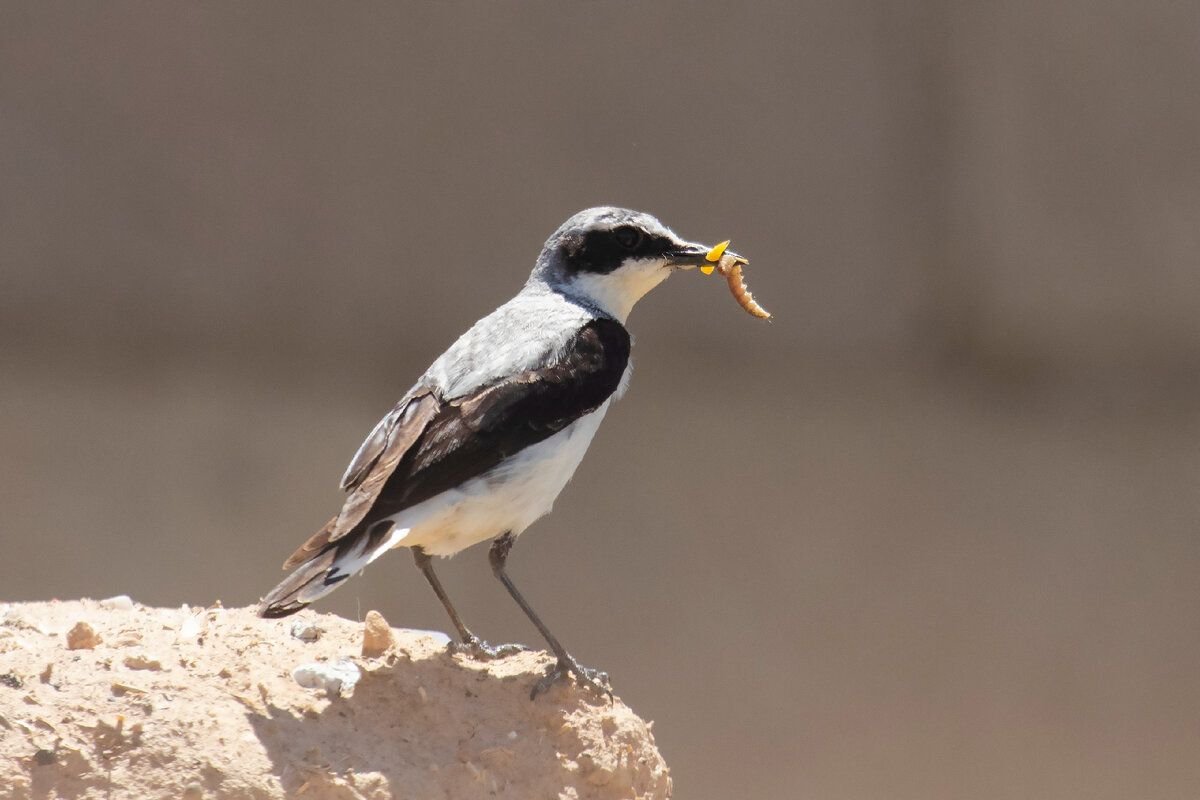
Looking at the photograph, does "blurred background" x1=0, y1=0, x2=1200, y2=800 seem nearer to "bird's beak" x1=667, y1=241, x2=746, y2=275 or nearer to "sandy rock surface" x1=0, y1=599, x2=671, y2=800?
"bird's beak" x1=667, y1=241, x2=746, y2=275

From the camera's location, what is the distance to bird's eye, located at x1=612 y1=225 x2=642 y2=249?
6020 millimetres

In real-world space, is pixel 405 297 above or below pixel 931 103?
above

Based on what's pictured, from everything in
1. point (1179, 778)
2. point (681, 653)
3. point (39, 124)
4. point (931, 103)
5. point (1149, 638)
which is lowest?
point (1179, 778)

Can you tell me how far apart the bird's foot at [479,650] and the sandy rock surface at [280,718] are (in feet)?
0.18

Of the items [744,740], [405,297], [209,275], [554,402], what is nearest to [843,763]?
[744,740]

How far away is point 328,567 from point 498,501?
2.18ft

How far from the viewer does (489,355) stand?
546 cm

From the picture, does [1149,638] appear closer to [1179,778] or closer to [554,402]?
[1179,778]

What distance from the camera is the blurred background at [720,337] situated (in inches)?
380

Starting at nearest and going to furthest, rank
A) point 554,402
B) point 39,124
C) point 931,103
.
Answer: point 554,402
point 39,124
point 931,103

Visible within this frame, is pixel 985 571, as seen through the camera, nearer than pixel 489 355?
No

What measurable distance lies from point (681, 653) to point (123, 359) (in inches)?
139

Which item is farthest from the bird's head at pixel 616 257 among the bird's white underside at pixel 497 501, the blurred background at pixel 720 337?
the blurred background at pixel 720 337

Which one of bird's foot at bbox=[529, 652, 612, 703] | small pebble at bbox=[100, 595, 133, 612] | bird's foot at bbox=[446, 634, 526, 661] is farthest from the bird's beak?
small pebble at bbox=[100, 595, 133, 612]
